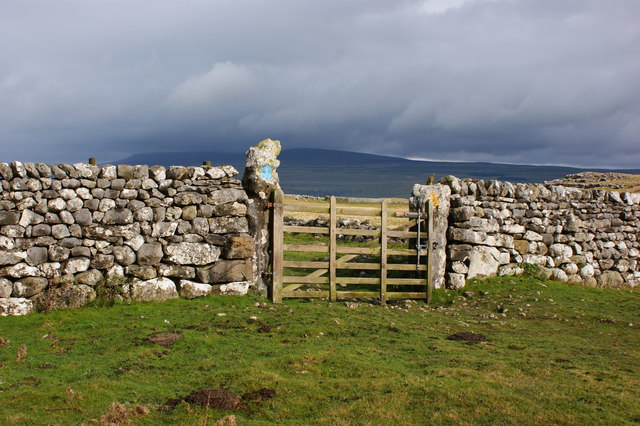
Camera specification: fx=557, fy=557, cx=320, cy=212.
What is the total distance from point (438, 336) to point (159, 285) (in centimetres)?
707

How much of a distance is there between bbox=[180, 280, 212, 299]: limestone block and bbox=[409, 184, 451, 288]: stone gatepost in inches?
284

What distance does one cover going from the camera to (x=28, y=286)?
13.1 meters

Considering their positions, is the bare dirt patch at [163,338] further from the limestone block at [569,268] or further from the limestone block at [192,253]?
the limestone block at [569,268]

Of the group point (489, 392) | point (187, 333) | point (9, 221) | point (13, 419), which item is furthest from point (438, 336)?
point (9, 221)

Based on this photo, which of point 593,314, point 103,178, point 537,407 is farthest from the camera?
point 593,314

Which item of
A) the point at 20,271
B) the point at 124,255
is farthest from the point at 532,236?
the point at 20,271

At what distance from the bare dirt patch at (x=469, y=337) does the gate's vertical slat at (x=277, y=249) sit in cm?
503

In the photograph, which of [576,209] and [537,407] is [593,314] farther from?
[537,407]

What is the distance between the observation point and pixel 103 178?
14.1m

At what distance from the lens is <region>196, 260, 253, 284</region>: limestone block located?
48.6 feet

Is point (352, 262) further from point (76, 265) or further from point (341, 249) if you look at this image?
point (76, 265)

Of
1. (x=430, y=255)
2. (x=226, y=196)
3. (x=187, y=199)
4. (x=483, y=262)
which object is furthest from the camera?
(x=483, y=262)

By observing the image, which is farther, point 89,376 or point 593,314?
point 593,314

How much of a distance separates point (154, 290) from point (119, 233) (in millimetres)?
1688
